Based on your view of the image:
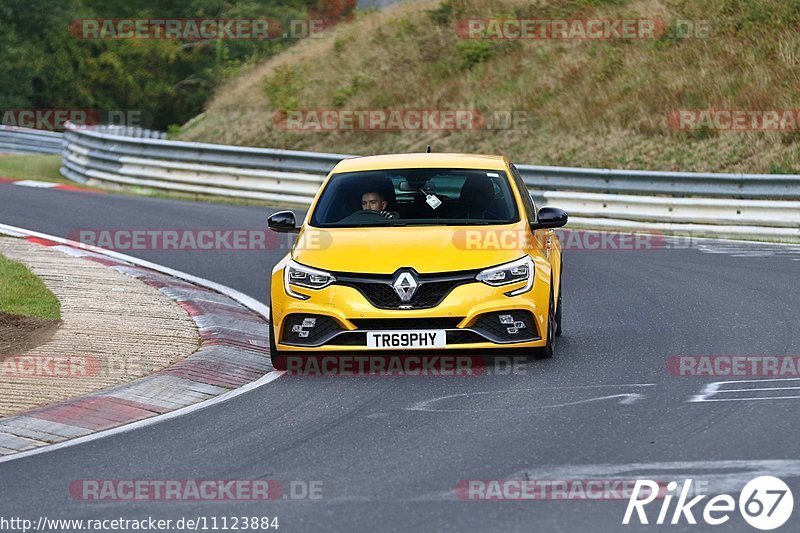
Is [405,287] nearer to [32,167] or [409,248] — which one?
[409,248]

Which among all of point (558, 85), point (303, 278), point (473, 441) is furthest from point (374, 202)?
point (558, 85)

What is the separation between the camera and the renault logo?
32.7 ft

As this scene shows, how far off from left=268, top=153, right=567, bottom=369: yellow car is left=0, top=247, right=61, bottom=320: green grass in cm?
270

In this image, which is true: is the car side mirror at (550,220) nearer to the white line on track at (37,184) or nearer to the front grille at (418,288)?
the front grille at (418,288)

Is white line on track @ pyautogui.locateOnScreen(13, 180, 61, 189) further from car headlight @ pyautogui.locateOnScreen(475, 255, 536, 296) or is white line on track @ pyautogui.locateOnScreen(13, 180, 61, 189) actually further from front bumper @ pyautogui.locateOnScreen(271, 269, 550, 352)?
car headlight @ pyautogui.locateOnScreen(475, 255, 536, 296)

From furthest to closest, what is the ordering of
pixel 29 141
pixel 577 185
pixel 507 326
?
1. pixel 29 141
2. pixel 577 185
3. pixel 507 326

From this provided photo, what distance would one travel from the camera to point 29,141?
43.4 m

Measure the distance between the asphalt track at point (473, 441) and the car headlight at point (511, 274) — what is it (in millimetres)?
643

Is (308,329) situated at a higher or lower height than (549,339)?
higher

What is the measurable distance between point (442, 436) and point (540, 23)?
27110 millimetres

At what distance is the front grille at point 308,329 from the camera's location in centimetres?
1013

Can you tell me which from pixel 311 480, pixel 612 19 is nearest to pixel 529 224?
pixel 311 480

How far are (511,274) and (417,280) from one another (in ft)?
2.40

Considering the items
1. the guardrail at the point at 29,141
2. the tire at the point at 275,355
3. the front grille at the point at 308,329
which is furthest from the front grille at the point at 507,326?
the guardrail at the point at 29,141
